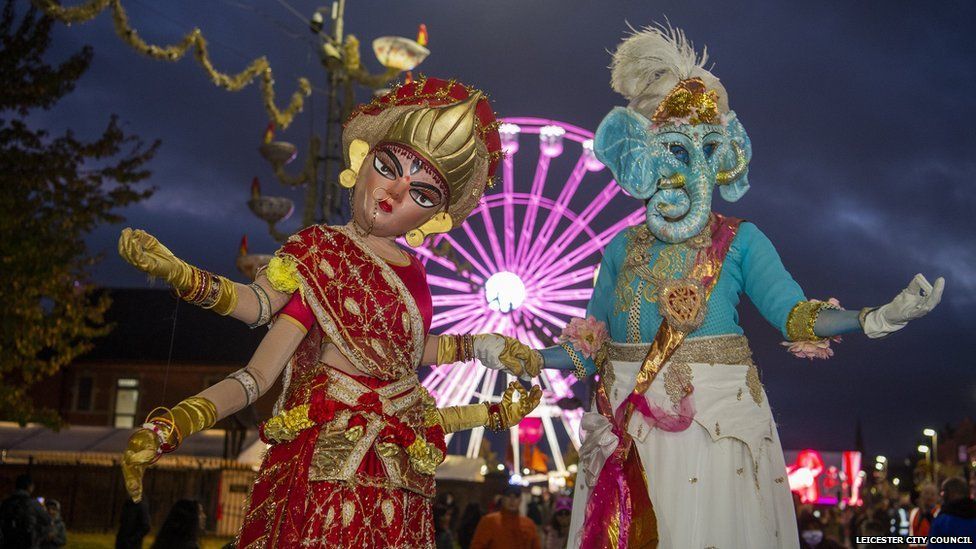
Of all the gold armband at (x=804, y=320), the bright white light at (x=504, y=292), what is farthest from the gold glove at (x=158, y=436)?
the bright white light at (x=504, y=292)

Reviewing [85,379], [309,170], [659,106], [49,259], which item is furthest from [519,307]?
[85,379]

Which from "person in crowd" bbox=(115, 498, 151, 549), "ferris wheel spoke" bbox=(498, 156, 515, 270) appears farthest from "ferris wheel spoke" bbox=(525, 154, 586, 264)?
"person in crowd" bbox=(115, 498, 151, 549)

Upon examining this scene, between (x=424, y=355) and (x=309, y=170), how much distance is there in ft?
51.8

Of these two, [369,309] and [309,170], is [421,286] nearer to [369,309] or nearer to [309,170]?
[369,309]

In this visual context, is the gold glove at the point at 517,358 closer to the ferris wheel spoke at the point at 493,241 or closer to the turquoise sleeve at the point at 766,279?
the turquoise sleeve at the point at 766,279

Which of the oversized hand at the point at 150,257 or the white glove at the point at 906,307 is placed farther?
the white glove at the point at 906,307

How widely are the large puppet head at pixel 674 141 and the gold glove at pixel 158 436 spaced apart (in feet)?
6.57

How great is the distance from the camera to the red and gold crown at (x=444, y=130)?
13.4 feet

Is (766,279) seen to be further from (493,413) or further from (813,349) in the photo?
(493,413)

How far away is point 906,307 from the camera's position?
357 cm

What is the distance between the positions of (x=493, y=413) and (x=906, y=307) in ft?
5.27

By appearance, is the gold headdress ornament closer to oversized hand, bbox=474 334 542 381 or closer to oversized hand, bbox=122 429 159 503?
oversized hand, bbox=474 334 542 381

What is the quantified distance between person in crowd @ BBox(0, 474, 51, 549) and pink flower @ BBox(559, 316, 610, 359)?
738 centimetres

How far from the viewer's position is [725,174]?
442 centimetres
